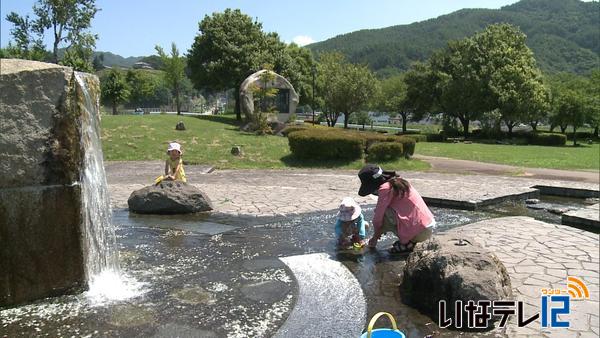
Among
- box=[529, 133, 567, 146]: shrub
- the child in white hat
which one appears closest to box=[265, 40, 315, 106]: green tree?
box=[529, 133, 567, 146]: shrub

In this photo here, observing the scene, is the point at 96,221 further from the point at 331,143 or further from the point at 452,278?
the point at 331,143

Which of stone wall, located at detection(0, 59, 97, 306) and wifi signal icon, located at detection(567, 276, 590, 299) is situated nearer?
stone wall, located at detection(0, 59, 97, 306)

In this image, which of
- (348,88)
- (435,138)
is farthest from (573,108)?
(348,88)

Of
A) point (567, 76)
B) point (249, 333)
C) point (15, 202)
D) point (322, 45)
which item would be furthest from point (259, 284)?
point (322, 45)

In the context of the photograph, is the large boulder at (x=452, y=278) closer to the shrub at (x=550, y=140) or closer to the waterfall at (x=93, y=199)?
the waterfall at (x=93, y=199)

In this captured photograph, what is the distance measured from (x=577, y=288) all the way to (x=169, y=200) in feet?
20.0

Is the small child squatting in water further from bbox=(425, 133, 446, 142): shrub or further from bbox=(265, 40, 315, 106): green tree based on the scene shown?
bbox=(425, 133, 446, 142): shrub

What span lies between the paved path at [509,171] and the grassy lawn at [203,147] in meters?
1.02

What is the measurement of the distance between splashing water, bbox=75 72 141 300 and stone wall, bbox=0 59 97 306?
0.61 ft

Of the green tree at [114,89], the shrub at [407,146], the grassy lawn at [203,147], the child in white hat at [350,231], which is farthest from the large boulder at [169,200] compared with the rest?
the green tree at [114,89]

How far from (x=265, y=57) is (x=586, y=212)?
3126cm

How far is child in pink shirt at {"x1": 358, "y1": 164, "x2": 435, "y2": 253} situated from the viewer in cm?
568

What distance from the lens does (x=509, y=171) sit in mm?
15570

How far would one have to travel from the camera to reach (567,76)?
187ft
